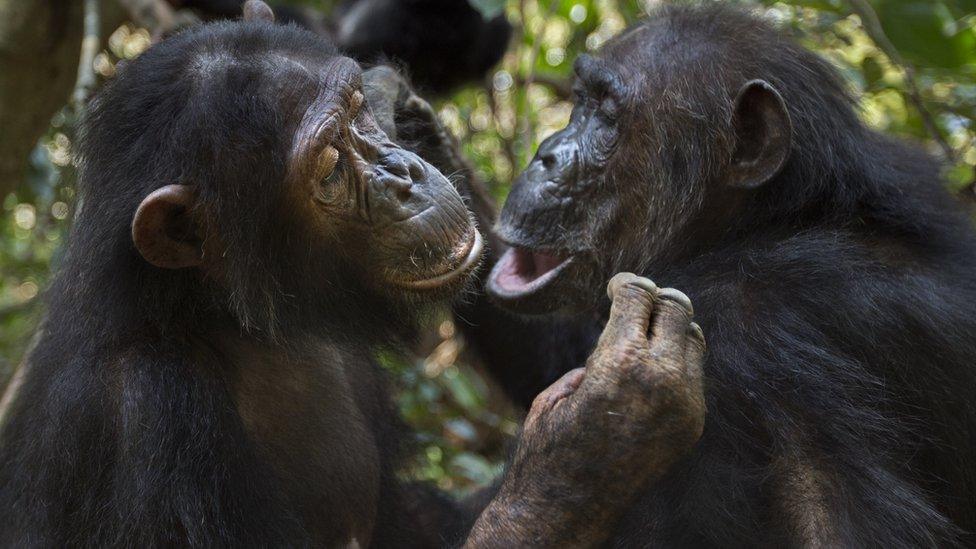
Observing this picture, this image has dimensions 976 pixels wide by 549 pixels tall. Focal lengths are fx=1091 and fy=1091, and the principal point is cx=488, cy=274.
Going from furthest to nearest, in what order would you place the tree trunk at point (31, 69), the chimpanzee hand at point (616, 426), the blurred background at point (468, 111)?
1. the tree trunk at point (31, 69)
2. the blurred background at point (468, 111)
3. the chimpanzee hand at point (616, 426)

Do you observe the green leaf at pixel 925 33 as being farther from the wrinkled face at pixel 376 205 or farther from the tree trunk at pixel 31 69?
the tree trunk at pixel 31 69

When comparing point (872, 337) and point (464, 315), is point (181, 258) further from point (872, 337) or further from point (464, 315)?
point (872, 337)

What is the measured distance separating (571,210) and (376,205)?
941 millimetres

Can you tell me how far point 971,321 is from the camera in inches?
144

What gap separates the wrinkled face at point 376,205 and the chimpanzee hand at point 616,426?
635 millimetres

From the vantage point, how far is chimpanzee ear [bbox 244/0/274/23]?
13.5 ft

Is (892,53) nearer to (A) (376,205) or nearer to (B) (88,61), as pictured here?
(A) (376,205)

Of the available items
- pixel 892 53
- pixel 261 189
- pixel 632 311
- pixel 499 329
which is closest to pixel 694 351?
pixel 632 311

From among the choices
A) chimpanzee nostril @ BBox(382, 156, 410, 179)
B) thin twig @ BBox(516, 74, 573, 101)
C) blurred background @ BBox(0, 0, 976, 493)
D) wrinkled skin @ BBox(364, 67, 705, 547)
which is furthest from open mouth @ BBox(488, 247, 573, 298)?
thin twig @ BBox(516, 74, 573, 101)

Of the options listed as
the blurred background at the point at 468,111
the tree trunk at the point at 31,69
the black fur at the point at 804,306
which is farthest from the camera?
the tree trunk at the point at 31,69

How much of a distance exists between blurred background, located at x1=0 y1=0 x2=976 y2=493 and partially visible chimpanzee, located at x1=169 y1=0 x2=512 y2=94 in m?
1.08

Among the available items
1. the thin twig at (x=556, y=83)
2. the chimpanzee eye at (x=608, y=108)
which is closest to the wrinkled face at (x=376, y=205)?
the chimpanzee eye at (x=608, y=108)

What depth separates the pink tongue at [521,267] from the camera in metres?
→ 4.39

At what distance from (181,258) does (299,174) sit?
1.52 ft
